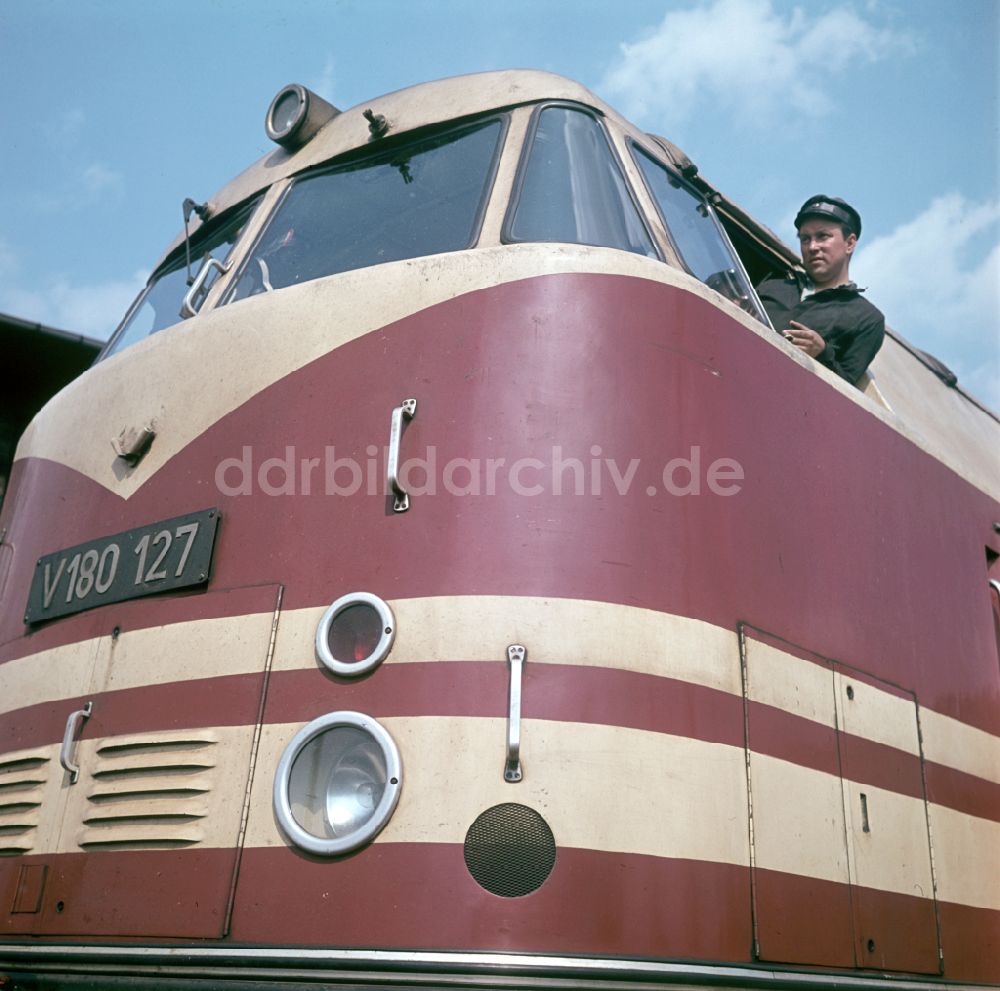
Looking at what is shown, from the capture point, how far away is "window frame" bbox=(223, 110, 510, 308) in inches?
159

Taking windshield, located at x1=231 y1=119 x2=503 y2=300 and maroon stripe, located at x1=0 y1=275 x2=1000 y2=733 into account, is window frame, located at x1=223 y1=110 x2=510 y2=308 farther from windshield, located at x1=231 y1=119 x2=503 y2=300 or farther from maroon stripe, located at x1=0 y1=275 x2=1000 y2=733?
maroon stripe, located at x1=0 y1=275 x2=1000 y2=733

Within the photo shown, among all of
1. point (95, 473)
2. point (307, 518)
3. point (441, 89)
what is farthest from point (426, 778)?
point (441, 89)

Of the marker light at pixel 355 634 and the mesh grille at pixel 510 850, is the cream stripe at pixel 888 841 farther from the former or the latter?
the marker light at pixel 355 634

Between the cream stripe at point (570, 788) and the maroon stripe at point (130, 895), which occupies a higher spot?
the cream stripe at point (570, 788)

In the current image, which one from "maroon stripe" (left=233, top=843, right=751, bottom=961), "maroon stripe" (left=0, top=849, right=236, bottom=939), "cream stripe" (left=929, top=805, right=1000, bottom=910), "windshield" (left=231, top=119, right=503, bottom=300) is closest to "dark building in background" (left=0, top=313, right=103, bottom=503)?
"windshield" (left=231, top=119, right=503, bottom=300)

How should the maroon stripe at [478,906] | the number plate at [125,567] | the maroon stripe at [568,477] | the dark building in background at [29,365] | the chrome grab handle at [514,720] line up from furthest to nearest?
the dark building in background at [29,365]
the number plate at [125,567]
the maroon stripe at [568,477]
the chrome grab handle at [514,720]
the maroon stripe at [478,906]

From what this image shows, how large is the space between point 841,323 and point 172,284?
112 inches

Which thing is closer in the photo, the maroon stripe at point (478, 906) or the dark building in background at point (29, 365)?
the maroon stripe at point (478, 906)

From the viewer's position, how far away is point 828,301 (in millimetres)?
5289

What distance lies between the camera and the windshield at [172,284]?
195 inches

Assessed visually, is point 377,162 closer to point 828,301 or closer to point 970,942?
point 828,301

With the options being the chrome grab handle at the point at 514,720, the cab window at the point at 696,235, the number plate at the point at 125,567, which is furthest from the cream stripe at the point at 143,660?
the cab window at the point at 696,235

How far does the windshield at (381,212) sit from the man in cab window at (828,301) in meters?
1.37

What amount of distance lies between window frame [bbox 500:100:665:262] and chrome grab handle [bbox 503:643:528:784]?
1353mm
